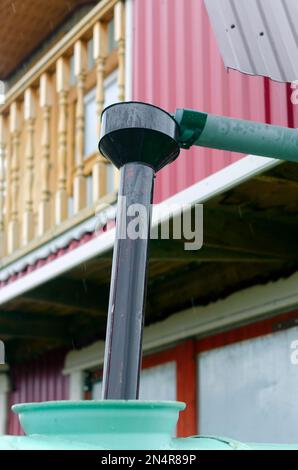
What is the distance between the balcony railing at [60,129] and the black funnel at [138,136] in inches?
151

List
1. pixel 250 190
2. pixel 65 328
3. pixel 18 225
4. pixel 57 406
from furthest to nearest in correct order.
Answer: pixel 65 328 → pixel 18 225 → pixel 250 190 → pixel 57 406

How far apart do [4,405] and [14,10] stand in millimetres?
4373

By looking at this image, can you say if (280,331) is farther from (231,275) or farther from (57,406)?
(57,406)

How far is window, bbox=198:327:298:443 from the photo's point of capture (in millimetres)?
5531

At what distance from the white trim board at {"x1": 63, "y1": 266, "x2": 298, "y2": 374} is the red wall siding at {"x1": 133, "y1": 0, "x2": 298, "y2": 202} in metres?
1.09

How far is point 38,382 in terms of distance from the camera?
8.66 m

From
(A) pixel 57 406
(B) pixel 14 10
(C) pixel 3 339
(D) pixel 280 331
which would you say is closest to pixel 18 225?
(C) pixel 3 339

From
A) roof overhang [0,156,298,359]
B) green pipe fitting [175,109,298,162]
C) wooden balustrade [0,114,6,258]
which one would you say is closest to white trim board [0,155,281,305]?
roof overhang [0,156,298,359]

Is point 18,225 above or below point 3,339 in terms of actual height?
above

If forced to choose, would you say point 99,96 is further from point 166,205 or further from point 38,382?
point 38,382

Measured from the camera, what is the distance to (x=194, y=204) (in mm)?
4637

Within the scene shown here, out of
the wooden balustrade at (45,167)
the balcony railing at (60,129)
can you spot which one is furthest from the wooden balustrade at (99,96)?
the wooden balustrade at (45,167)

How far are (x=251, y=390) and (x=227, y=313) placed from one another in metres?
0.57

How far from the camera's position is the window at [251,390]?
5531 mm
